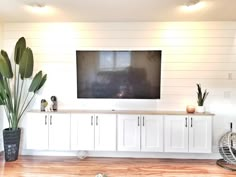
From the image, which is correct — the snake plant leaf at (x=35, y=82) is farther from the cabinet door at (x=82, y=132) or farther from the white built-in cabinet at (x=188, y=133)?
the white built-in cabinet at (x=188, y=133)

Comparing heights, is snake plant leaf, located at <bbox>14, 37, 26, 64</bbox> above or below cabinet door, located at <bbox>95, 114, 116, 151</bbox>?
above

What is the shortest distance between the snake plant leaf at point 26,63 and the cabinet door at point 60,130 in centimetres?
90

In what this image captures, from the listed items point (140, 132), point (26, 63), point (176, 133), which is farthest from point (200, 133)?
point (26, 63)

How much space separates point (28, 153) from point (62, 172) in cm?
127

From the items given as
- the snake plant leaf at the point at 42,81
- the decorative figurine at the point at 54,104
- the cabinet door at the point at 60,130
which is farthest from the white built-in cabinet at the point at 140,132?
the snake plant leaf at the point at 42,81

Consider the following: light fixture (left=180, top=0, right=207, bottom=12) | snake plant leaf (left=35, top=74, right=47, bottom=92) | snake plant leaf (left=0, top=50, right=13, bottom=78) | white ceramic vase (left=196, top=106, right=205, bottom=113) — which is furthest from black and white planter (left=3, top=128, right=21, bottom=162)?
light fixture (left=180, top=0, right=207, bottom=12)

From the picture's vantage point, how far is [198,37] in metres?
4.51

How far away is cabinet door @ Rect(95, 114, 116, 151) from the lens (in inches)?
171

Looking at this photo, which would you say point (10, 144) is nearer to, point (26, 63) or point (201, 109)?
point (26, 63)

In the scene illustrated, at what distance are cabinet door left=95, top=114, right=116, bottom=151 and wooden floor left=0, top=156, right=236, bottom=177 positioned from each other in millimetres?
259

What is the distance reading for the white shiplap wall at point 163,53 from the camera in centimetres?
450

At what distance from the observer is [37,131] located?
445 centimetres

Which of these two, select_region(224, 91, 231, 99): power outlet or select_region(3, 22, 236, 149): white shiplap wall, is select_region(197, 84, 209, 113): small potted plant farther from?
select_region(224, 91, 231, 99): power outlet

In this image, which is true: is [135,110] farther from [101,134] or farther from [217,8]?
[217,8]
